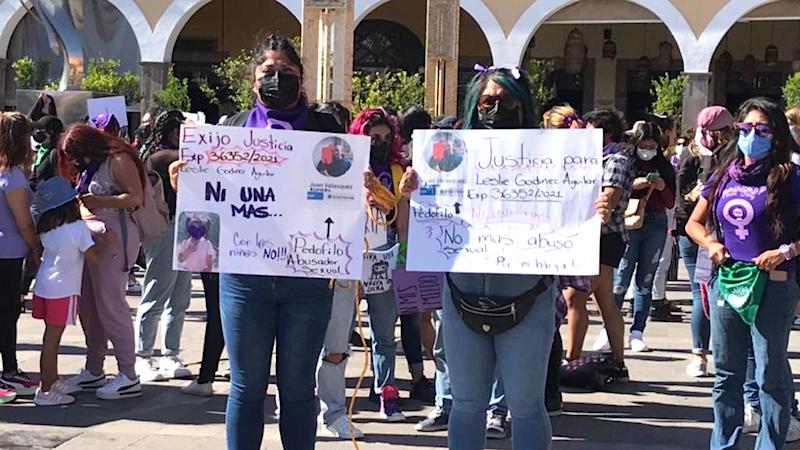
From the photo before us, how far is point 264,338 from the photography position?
445 centimetres

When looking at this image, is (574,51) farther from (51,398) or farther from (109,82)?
(51,398)

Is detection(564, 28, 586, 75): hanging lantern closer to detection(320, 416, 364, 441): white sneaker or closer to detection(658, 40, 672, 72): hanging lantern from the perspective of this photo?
detection(658, 40, 672, 72): hanging lantern

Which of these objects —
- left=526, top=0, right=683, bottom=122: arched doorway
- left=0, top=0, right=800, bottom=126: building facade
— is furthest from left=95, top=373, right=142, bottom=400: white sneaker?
left=526, top=0, right=683, bottom=122: arched doorway

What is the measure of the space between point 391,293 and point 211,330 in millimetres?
1233

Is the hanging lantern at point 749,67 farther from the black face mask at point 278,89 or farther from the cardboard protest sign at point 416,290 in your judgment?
the black face mask at point 278,89

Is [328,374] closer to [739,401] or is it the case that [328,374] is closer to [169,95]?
[739,401]

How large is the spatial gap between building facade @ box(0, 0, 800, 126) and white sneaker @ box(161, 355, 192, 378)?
16813mm

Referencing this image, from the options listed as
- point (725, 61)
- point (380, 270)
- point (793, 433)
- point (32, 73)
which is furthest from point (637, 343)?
point (725, 61)

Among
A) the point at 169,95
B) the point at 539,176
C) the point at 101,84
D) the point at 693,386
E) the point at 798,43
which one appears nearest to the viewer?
the point at 539,176

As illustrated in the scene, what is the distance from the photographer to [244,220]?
451 cm

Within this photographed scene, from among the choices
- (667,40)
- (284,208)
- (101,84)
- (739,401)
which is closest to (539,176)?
(284,208)

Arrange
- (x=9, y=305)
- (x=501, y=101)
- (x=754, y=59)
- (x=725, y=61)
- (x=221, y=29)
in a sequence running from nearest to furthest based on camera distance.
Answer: (x=501, y=101)
(x=9, y=305)
(x=754, y=59)
(x=725, y=61)
(x=221, y=29)

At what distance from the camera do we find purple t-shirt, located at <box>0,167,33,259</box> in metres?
6.68

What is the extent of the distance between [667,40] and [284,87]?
2373 centimetres
